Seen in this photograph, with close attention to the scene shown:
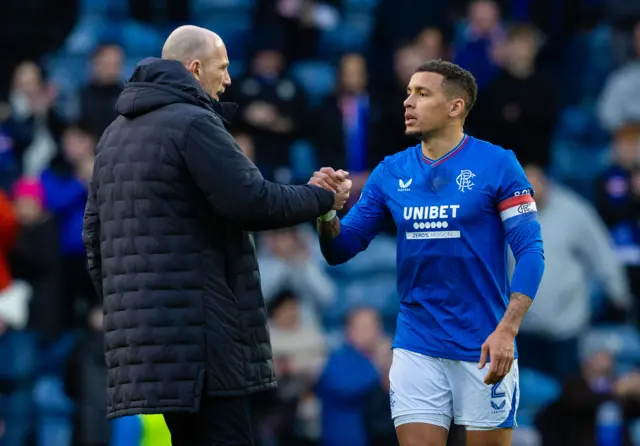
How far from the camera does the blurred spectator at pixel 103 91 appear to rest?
12.3 meters

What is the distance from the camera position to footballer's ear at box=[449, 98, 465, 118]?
22.6ft

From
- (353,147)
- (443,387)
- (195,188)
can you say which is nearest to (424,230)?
(443,387)

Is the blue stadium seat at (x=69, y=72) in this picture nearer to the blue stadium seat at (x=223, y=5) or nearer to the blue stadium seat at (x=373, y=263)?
the blue stadium seat at (x=223, y=5)

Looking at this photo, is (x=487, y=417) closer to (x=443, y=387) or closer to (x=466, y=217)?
(x=443, y=387)

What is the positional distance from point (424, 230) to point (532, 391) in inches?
206

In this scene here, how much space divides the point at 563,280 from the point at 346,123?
90.2 inches

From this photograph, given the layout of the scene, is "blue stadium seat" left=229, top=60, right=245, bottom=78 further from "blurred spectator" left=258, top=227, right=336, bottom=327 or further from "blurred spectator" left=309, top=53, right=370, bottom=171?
"blurred spectator" left=258, top=227, right=336, bottom=327

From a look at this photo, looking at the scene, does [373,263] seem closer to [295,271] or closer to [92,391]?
[295,271]

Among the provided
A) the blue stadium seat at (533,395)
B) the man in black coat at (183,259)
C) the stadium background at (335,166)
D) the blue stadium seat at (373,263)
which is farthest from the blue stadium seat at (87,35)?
the man in black coat at (183,259)

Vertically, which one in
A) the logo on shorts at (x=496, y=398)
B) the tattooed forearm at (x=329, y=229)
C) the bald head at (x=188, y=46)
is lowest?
the logo on shorts at (x=496, y=398)

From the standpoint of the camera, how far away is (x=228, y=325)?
616 cm

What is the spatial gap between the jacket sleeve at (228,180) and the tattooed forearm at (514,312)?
1.04m

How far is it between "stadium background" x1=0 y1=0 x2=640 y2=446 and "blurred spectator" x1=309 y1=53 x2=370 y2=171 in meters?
0.02

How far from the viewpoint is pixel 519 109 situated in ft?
41.1
